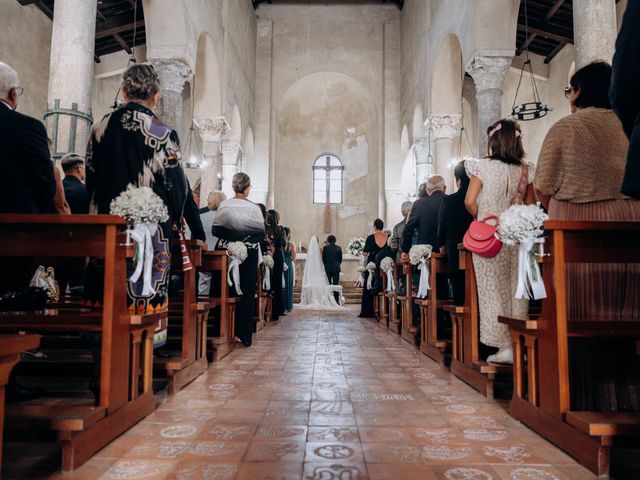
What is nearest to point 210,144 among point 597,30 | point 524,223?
point 597,30

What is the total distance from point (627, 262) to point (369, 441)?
1.30 meters

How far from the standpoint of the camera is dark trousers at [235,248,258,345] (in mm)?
4934

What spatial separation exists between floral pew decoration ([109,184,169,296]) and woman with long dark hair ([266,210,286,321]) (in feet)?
16.3

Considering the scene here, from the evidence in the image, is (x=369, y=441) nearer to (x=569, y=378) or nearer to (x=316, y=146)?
(x=569, y=378)

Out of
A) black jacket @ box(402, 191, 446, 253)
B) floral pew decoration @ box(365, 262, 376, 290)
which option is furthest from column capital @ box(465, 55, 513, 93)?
black jacket @ box(402, 191, 446, 253)

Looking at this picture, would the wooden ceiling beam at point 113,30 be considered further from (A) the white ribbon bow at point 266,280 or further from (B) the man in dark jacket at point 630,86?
(B) the man in dark jacket at point 630,86

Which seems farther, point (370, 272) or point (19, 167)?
point (370, 272)

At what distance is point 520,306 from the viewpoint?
10.1 feet

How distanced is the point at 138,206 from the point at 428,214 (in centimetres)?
339

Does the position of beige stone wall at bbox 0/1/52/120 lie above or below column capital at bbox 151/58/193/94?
above

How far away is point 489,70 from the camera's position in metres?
8.63

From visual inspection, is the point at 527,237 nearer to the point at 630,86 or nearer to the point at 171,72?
the point at 630,86

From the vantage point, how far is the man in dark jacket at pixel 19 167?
7.65 ft

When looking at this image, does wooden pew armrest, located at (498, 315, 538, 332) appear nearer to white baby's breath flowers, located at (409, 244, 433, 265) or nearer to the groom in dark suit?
white baby's breath flowers, located at (409, 244, 433, 265)
